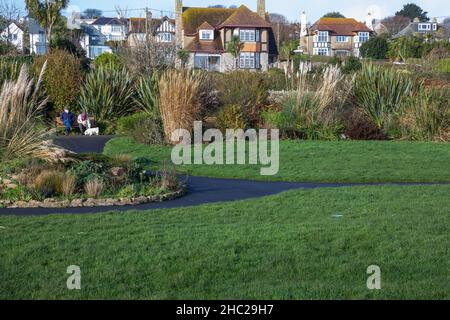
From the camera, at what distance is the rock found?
44.3 ft

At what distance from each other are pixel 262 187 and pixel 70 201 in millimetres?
4031

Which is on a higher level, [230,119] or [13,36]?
[13,36]

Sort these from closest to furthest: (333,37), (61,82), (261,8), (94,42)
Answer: (61,82) < (261,8) < (333,37) < (94,42)

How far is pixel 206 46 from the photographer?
66812 mm

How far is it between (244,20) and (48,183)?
55460mm

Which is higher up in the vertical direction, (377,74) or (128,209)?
(377,74)

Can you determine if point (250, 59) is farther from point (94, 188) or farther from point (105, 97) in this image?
point (94, 188)

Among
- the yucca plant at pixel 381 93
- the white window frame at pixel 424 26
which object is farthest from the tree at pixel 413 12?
the yucca plant at pixel 381 93

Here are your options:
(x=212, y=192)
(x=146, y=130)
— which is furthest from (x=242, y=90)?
(x=212, y=192)

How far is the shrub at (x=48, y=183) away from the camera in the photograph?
1237 centimetres

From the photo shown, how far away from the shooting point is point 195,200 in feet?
42.0

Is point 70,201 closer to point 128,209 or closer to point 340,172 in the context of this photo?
point 128,209

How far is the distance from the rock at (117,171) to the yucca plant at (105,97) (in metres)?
13.5
